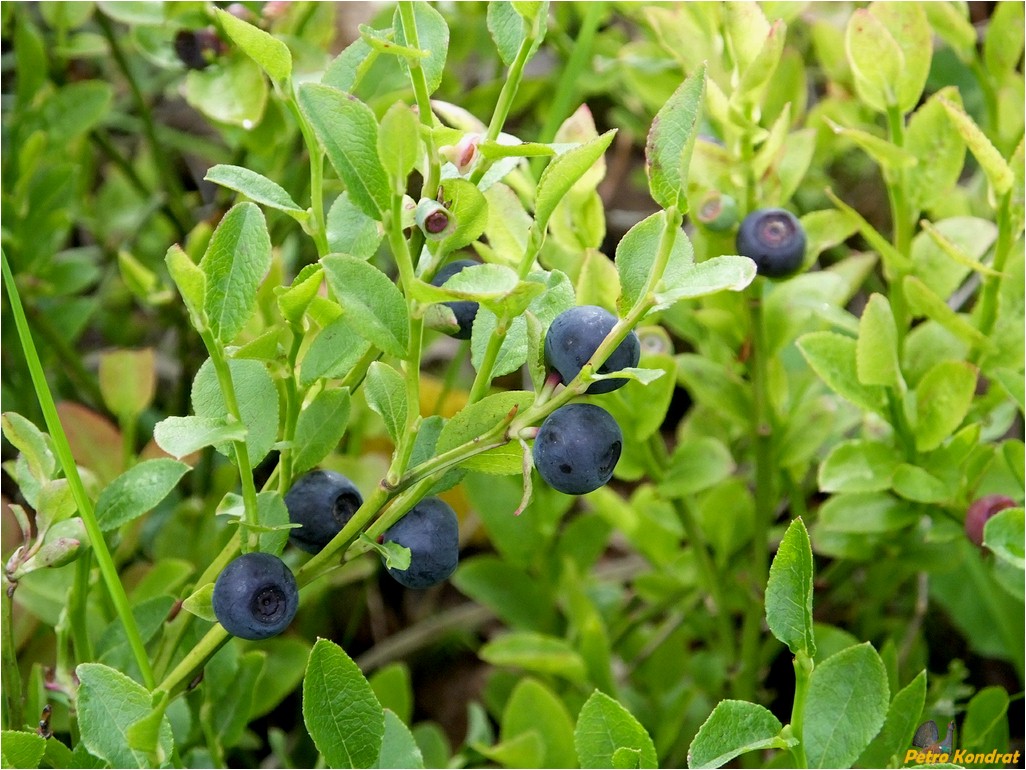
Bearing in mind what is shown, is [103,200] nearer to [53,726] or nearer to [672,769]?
[53,726]

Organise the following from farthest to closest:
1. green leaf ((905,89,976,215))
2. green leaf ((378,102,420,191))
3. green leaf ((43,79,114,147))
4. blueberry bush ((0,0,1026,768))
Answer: green leaf ((43,79,114,147)), green leaf ((905,89,976,215)), blueberry bush ((0,0,1026,768)), green leaf ((378,102,420,191))

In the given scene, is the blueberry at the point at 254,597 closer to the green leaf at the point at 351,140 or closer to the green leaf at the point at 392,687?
the green leaf at the point at 351,140

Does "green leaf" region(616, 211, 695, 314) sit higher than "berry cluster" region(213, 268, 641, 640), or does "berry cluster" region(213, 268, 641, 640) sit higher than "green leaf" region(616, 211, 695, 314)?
"green leaf" region(616, 211, 695, 314)

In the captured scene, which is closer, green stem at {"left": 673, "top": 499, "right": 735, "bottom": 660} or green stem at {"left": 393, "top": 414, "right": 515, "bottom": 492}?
green stem at {"left": 393, "top": 414, "right": 515, "bottom": 492}

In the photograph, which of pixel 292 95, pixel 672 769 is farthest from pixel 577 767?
pixel 292 95

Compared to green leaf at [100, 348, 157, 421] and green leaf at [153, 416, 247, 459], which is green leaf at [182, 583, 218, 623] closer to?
green leaf at [153, 416, 247, 459]

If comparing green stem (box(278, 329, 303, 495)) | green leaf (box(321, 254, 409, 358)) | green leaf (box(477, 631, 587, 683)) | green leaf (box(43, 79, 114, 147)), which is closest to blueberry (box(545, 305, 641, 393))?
green leaf (box(321, 254, 409, 358))

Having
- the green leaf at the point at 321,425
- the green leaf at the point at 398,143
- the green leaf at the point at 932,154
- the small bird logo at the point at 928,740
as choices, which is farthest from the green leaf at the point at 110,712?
the green leaf at the point at 932,154
